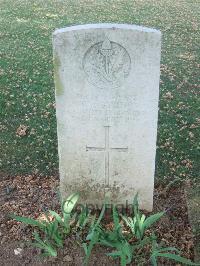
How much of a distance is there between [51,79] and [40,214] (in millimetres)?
3593

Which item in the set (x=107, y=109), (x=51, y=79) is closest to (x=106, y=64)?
(x=107, y=109)

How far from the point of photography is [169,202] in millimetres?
4648

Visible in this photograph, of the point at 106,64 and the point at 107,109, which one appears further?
the point at 107,109

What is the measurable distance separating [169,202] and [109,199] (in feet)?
2.25

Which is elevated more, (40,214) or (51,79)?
(51,79)

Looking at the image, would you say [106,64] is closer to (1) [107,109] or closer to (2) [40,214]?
(1) [107,109]

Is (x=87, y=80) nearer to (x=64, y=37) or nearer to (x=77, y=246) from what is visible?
(x=64, y=37)

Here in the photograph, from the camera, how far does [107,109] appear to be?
3908mm

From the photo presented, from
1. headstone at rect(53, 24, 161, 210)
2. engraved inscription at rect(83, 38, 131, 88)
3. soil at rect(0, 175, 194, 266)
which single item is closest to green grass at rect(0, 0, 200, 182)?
soil at rect(0, 175, 194, 266)

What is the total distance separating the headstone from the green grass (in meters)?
0.95

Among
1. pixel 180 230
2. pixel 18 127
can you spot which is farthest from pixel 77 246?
A: pixel 18 127

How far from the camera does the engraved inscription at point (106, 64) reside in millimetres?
3631

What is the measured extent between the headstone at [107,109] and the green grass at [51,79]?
950mm

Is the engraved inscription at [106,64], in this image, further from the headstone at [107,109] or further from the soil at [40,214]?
the soil at [40,214]
